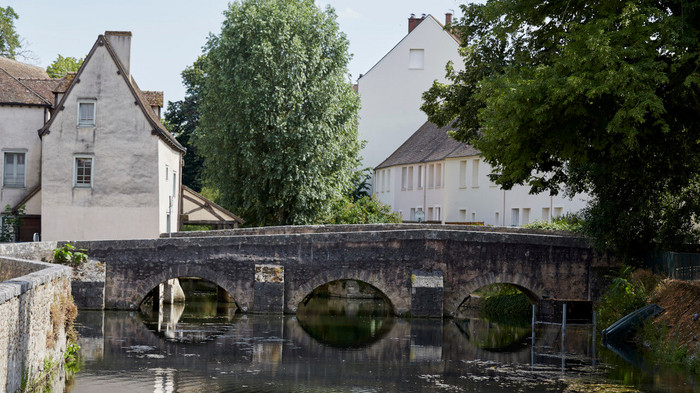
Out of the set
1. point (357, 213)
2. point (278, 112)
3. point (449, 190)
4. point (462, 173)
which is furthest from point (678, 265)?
point (449, 190)

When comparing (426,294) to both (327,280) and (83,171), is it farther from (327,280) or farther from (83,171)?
(83,171)

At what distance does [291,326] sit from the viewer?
26.4 m

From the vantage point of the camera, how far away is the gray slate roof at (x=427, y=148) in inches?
1900

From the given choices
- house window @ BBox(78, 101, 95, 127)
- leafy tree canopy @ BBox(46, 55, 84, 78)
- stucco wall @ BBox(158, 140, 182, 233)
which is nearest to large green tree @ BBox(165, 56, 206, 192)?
leafy tree canopy @ BBox(46, 55, 84, 78)

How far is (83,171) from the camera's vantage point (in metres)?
34.7

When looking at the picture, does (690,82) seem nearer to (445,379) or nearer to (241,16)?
(445,379)

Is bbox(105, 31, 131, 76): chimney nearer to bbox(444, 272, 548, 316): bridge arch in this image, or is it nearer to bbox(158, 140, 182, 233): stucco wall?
bbox(158, 140, 182, 233): stucco wall

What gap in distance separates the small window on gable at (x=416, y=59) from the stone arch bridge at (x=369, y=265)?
27.9 metres

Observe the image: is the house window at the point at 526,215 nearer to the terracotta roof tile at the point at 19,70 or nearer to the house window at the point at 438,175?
the house window at the point at 438,175

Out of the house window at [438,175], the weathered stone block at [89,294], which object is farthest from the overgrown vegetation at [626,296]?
the house window at [438,175]

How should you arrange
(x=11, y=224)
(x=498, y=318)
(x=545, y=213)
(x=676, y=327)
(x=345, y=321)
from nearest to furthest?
(x=676, y=327), (x=345, y=321), (x=498, y=318), (x=11, y=224), (x=545, y=213)

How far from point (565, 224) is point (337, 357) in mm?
16576

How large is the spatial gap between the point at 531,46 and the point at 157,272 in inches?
504

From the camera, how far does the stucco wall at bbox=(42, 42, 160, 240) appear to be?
3453 centimetres
